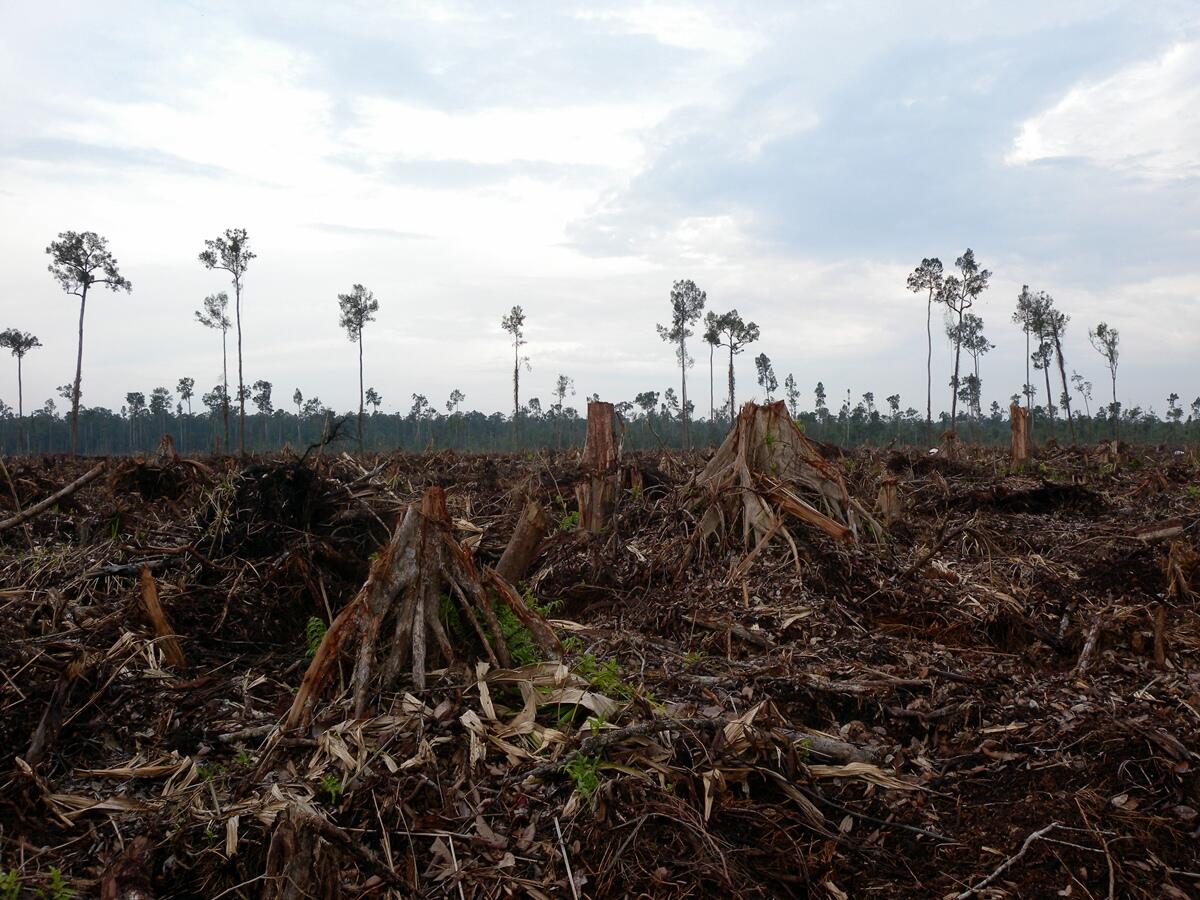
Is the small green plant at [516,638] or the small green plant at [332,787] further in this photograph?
the small green plant at [516,638]

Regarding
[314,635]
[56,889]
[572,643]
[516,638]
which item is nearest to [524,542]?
[572,643]

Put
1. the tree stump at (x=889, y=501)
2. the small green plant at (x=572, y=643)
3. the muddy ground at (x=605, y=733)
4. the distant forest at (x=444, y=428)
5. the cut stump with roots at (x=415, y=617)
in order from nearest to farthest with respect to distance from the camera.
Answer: the muddy ground at (x=605, y=733), the cut stump with roots at (x=415, y=617), the small green plant at (x=572, y=643), the tree stump at (x=889, y=501), the distant forest at (x=444, y=428)

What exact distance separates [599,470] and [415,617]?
4181 millimetres

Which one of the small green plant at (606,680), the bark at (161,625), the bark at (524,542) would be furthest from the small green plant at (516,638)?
the bark at (161,625)

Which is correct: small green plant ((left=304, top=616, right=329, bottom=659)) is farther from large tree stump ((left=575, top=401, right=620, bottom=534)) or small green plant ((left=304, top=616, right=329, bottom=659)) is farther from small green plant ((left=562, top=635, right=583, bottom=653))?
large tree stump ((left=575, top=401, right=620, bottom=534))

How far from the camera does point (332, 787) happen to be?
3.08 m

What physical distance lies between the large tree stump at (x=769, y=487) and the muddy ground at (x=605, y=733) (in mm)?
424

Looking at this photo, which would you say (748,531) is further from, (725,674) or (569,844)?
(569,844)

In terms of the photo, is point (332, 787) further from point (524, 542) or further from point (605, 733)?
point (524, 542)

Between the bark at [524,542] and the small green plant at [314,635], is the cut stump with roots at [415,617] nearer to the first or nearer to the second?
the small green plant at [314,635]

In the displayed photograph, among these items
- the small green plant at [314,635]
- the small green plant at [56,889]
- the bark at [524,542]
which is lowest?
the small green plant at [56,889]

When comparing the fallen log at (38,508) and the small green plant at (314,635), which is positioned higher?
the fallen log at (38,508)

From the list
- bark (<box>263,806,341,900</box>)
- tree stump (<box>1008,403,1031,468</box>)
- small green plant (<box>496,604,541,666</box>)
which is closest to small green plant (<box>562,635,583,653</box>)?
small green plant (<box>496,604,541,666</box>)

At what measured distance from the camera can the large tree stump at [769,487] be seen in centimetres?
687
